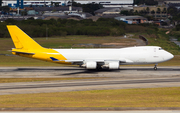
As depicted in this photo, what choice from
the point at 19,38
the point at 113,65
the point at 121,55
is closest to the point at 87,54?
the point at 113,65

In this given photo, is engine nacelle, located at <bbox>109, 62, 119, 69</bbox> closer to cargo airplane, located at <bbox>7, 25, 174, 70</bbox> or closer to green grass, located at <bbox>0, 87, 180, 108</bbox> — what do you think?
cargo airplane, located at <bbox>7, 25, 174, 70</bbox>

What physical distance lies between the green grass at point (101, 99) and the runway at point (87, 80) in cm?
250

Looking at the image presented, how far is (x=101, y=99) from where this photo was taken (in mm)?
28953

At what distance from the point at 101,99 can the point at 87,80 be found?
12.1m

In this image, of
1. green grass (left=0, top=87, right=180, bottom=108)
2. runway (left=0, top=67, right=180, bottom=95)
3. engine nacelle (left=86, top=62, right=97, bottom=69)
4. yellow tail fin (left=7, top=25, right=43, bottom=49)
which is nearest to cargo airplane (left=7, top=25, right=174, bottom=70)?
yellow tail fin (left=7, top=25, right=43, bottom=49)

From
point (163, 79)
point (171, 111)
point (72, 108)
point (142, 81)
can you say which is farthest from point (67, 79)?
point (171, 111)

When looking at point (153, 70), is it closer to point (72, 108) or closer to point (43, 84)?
point (43, 84)

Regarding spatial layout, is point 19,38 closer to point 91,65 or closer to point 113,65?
point 91,65

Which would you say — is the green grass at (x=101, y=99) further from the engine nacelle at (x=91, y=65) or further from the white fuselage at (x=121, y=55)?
the white fuselage at (x=121, y=55)

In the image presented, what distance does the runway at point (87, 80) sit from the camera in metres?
34.9

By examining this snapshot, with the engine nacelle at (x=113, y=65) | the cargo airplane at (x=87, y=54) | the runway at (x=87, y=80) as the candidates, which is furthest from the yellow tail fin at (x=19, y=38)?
the engine nacelle at (x=113, y=65)

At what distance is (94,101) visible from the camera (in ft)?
92.1

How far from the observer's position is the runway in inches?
1375

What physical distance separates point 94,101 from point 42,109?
5.60 m
